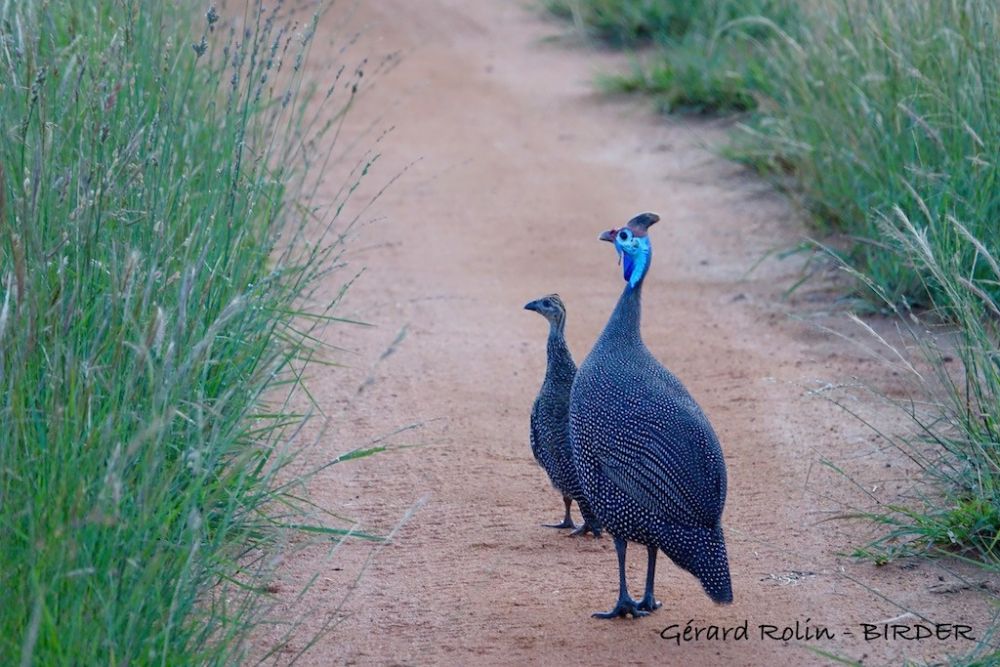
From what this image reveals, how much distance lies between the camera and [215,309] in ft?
14.0

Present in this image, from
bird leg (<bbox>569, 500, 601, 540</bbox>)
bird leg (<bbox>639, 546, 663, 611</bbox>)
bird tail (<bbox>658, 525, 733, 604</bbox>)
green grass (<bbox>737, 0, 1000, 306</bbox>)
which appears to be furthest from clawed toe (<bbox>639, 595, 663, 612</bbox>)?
green grass (<bbox>737, 0, 1000, 306</bbox>)

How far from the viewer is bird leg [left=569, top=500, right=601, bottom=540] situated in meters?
4.50

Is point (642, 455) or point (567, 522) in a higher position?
point (642, 455)

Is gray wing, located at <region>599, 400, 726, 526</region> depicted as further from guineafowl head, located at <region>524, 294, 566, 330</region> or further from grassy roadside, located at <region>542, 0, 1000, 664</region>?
guineafowl head, located at <region>524, 294, 566, 330</region>

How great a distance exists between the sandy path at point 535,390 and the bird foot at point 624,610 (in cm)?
4

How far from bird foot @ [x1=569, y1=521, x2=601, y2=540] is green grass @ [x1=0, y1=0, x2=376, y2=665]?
102 cm

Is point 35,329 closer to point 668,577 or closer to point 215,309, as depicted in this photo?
point 215,309

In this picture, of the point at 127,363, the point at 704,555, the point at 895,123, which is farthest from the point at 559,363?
the point at 895,123

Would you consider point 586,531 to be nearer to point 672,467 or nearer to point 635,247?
point 672,467

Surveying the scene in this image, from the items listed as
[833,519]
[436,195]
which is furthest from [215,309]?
[436,195]

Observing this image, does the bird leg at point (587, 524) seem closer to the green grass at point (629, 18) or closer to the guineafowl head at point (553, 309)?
the guineafowl head at point (553, 309)

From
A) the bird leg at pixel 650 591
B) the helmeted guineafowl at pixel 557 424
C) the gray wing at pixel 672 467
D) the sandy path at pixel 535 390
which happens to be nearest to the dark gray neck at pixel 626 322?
the gray wing at pixel 672 467

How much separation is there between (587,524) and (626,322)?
76 centimetres

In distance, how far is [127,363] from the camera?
370 centimetres
